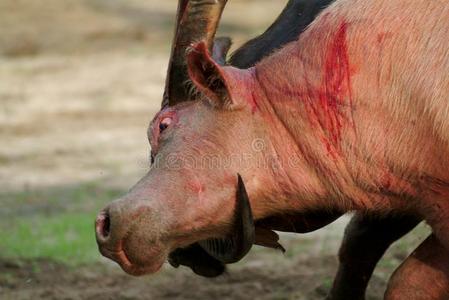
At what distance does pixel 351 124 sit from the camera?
5.39 m

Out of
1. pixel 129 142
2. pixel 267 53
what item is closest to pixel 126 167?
pixel 129 142

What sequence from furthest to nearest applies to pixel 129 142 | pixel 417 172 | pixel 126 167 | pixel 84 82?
pixel 84 82 < pixel 129 142 < pixel 126 167 < pixel 417 172

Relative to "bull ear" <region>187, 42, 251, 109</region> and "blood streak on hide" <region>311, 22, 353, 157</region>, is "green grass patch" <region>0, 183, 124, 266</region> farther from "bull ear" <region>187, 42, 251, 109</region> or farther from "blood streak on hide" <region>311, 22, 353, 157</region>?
"blood streak on hide" <region>311, 22, 353, 157</region>

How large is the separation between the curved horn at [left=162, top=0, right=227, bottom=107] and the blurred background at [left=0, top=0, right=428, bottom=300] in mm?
769

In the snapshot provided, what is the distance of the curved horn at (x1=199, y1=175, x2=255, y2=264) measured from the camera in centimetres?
536

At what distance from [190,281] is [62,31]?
11.1 meters

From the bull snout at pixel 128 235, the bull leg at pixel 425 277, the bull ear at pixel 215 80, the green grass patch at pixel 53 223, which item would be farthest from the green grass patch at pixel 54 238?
the bull leg at pixel 425 277

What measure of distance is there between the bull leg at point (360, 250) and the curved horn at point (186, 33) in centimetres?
147

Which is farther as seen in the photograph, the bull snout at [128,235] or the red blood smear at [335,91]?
the red blood smear at [335,91]

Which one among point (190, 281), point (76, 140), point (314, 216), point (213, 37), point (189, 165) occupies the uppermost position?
point (213, 37)

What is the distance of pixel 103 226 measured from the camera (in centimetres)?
534

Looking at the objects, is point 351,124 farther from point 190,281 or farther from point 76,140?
point 76,140

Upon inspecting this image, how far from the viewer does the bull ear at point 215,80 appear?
5328 mm

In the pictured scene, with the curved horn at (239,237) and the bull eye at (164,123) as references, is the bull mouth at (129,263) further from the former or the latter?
the bull eye at (164,123)
